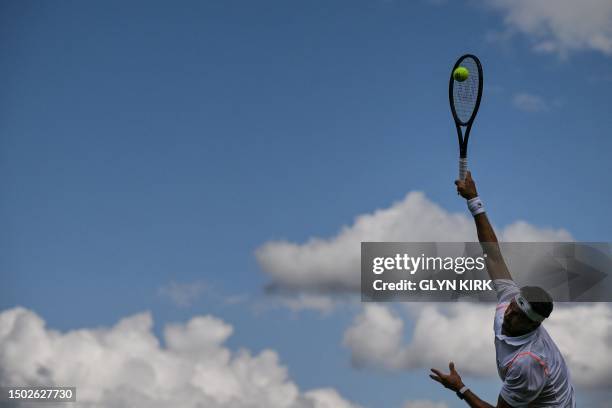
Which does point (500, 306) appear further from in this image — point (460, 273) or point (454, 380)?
point (460, 273)

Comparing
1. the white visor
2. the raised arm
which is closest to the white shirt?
the white visor

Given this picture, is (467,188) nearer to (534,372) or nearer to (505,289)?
(505,289)

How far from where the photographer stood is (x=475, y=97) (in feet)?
50.1

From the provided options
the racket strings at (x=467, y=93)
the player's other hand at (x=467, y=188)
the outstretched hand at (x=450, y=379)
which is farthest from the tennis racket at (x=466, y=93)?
the outstretched hand at (x=450, y=379)

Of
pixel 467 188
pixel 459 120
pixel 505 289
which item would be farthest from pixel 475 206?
pixel 459 120

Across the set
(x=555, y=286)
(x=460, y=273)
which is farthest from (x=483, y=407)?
(x=555, y=286)

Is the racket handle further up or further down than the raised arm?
further up

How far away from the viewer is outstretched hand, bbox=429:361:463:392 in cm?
1084

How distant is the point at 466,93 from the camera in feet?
50.4

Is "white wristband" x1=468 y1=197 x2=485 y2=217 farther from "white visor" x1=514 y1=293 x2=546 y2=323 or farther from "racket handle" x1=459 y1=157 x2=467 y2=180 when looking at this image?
"white visor" x1=514 y1=293 x2=546 y2=323

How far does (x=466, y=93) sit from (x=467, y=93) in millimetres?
19

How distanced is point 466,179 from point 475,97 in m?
3.80

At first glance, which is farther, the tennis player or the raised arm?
the raised arm

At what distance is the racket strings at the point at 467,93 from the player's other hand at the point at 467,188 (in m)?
3.41
